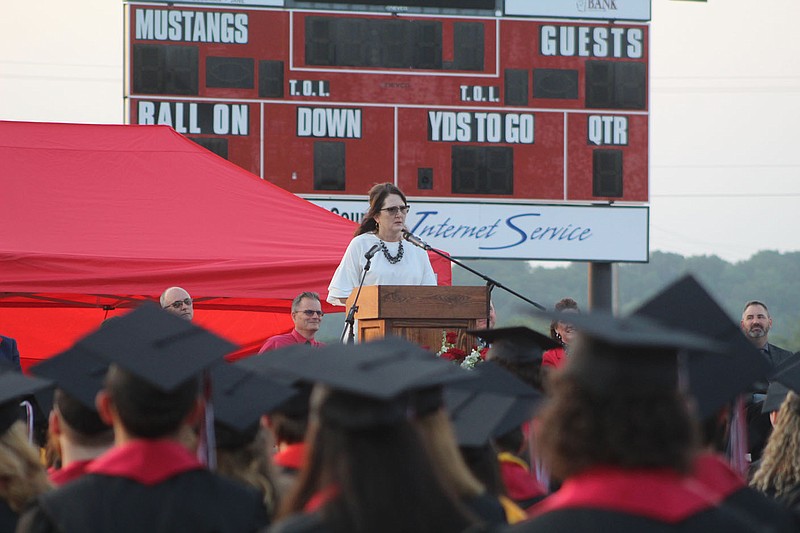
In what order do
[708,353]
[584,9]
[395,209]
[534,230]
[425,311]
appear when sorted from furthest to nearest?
1. [534,230]
2. [584,9]
3. [395,209]
4. [425,311]
5. [708,353]

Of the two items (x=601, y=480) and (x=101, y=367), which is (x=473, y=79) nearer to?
(x=101, y=367)

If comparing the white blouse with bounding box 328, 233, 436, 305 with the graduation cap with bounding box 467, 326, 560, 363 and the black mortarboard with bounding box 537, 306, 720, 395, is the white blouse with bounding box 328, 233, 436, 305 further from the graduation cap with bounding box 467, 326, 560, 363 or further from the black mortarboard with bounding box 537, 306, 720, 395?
the black mortarboard with bounding box 537, 306, 720, 395

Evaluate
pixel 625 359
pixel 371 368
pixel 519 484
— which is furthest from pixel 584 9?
pixel 625 359

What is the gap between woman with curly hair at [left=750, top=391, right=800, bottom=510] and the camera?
404 centimetres

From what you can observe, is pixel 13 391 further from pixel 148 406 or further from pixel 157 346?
pixel 148 406

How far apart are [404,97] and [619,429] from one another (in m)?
16.9

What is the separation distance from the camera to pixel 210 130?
17.8 m

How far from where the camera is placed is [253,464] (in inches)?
134

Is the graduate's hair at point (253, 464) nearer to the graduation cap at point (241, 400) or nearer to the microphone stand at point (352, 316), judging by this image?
the graduation cap at point (241, 400)

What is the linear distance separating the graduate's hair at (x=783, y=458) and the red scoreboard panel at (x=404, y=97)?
1437cm

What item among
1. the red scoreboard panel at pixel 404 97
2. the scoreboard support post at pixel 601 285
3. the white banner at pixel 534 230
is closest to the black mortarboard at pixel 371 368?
the red scoreboard panel at pixel 404 97

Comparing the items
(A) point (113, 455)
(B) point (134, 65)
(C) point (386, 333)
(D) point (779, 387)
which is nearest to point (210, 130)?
(B) point (134, 65)

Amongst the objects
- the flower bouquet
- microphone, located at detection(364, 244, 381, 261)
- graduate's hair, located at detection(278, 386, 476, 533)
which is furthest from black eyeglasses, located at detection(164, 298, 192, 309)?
graduate's hair, located at detection(278, 386, 476, 533)

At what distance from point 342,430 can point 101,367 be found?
5.97 ft
